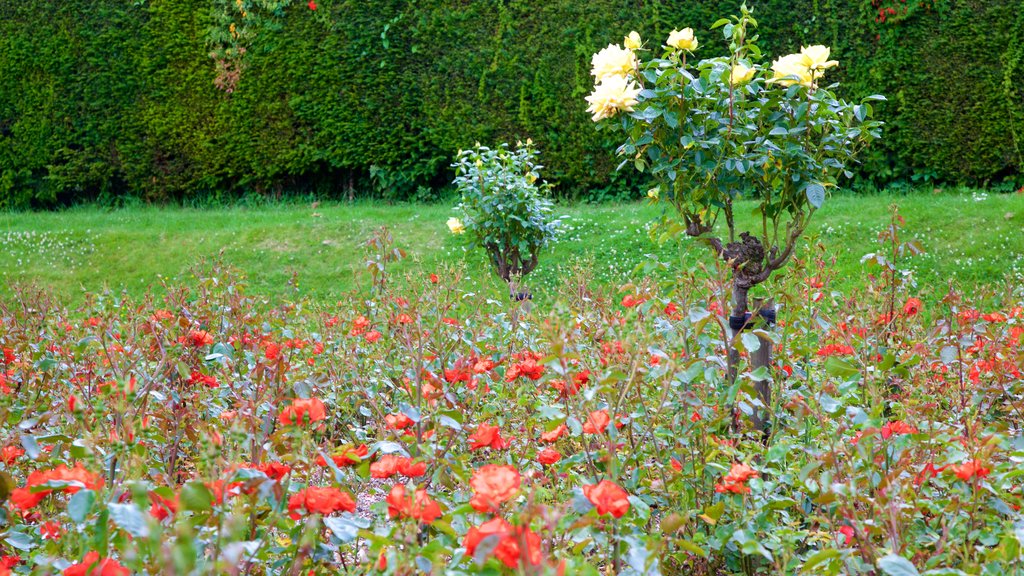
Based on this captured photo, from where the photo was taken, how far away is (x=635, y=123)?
2621mm

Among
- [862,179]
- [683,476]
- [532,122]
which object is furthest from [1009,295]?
[532,122]

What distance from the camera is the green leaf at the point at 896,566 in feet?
3.86

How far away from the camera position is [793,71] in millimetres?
2555

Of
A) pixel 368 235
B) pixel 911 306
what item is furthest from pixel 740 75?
pixel 368 235

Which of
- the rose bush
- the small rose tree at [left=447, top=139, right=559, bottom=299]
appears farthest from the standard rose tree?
the small rose tree at [left=447, top=139, right=559, bottom=299]

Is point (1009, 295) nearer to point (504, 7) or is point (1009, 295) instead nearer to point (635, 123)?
point (635, 123)

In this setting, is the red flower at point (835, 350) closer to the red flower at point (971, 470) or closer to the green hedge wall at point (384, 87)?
the red flower at point (971, 470)

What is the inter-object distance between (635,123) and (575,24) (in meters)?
6.89

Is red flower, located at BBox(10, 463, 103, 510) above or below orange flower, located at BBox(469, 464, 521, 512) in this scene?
below

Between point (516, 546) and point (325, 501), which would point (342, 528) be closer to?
point (325, 501)

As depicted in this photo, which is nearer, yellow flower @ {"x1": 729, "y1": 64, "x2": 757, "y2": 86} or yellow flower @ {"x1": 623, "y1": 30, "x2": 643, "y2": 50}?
yellow flower @ {"x1": 729, "y1": 64, "x2": 757, "y2": 86}

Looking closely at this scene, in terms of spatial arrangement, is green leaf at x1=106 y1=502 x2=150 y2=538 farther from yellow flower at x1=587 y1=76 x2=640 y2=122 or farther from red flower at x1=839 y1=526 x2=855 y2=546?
yellow flower at x1=587 y1=76 x2=640 y2=122

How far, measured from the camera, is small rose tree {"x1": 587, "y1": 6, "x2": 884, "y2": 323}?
2.54m

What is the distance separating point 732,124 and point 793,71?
0.74ft
